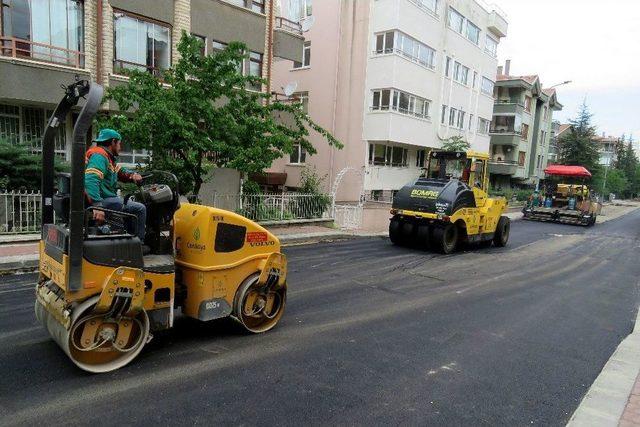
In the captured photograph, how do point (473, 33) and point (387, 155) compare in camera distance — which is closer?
point (387, 155)

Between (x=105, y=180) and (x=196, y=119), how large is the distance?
245 inches

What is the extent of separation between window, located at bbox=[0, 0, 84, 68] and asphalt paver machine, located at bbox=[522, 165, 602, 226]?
2223 centimetres

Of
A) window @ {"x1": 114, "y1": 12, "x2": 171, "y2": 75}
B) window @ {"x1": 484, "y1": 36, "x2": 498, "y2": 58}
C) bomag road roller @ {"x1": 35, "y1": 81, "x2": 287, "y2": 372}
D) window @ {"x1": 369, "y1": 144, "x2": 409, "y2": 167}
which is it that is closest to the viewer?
bomag road roller @ {"x1": 35, "y1": 81, "x2": 287, "y2": 372}

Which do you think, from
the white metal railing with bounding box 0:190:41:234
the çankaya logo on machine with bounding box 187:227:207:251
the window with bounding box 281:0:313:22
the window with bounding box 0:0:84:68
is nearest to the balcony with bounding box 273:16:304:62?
the window with bounding box 281:0:313:22

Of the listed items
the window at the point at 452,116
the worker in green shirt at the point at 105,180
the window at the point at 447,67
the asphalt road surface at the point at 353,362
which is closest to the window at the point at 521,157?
the window at the point at 452,116

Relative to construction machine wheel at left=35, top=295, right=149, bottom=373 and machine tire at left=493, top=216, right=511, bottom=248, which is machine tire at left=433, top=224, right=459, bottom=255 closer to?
machine tire at left=493, top=216, right=511, bottom=248

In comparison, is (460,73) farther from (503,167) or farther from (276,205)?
(276,205)

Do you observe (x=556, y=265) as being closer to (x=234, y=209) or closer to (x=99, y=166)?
(x=234, y=209)

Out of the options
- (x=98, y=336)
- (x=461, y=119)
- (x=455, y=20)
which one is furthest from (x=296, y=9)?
(x=98, y=336)

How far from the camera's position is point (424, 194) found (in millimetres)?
12367

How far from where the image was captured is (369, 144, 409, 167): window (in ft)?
85.8

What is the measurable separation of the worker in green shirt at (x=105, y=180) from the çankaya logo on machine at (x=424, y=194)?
885 centimetres

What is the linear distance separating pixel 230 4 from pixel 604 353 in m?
15.9

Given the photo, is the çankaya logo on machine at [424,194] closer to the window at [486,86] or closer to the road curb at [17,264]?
the road curb at [17,264]
